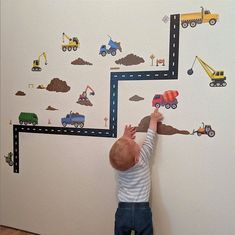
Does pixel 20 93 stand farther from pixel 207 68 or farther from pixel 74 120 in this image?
pixel 207 68

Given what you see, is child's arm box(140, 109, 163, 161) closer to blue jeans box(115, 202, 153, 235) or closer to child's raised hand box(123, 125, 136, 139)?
child's raised hand box(123, 125, 136, 139)

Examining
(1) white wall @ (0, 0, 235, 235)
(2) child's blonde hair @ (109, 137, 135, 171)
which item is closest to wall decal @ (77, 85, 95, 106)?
(1) white wall @ (0, 0, 235, 235)

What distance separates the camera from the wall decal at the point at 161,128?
125 centimetres

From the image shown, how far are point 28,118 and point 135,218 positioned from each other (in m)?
0.80

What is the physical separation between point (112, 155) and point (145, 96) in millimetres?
312

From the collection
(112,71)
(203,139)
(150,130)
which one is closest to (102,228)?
(150,130)

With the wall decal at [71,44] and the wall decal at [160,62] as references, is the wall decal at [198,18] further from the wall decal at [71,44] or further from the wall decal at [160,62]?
the wall decal at [71,44]

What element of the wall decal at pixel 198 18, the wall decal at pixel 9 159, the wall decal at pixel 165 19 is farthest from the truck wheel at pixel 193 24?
the wall decal at pixel 9 159

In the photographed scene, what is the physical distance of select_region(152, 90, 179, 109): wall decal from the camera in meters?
1.25

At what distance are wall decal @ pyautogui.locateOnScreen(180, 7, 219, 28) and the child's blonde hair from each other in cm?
58

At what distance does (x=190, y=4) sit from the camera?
1.20 meters

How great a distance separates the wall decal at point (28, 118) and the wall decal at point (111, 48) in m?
0.52

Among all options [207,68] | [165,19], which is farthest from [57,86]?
[207,68]

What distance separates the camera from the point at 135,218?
125 cm
